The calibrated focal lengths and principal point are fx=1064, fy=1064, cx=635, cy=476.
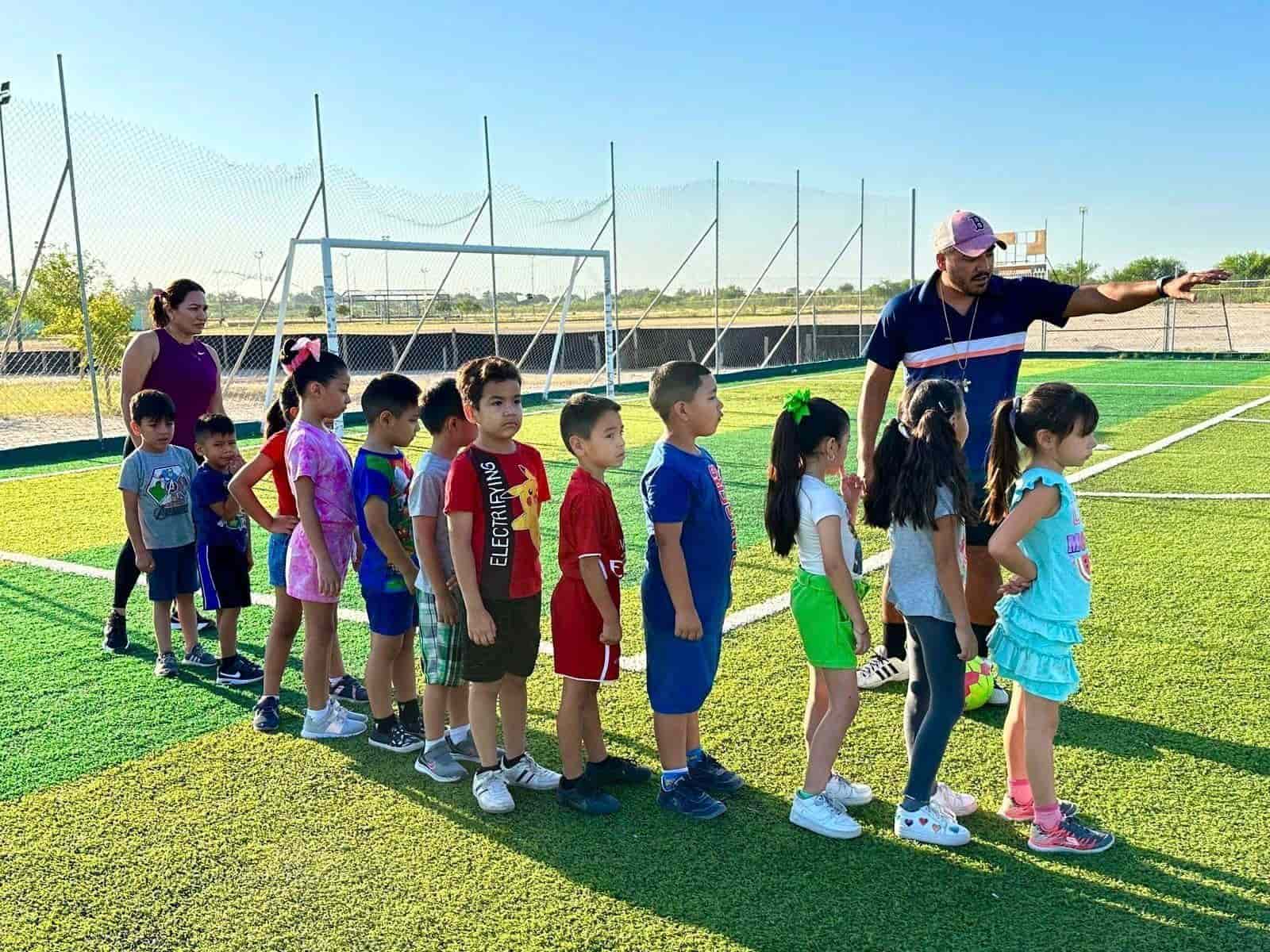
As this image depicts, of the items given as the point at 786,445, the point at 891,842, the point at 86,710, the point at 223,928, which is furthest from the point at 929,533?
the point at 86,710

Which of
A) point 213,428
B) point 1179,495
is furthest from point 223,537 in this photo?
point 1179,495

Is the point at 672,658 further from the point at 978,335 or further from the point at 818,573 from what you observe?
the point at 978,335

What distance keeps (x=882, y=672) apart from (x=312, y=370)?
8.68 feet

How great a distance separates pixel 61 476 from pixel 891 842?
10014 mm

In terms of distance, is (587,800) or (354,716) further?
(354,716)

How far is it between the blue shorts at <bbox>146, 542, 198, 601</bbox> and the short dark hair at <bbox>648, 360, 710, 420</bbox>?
2.73 meters

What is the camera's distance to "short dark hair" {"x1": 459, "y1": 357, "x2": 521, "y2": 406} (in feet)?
11.3

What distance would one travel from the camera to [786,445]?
10.7 feet

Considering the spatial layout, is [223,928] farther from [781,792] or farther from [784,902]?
[781,792]

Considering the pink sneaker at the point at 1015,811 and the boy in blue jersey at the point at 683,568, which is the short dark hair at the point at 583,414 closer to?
the boy in blue jersey at the point at 683,568

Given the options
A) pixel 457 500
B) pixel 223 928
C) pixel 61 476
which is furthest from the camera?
pixel 61 476

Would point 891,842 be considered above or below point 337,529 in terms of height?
below

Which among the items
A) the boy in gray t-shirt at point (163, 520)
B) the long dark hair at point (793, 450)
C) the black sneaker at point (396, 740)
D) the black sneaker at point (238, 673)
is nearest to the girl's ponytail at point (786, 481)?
the long dark hair at point (793, 450)

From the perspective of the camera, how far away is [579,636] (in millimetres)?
3414
